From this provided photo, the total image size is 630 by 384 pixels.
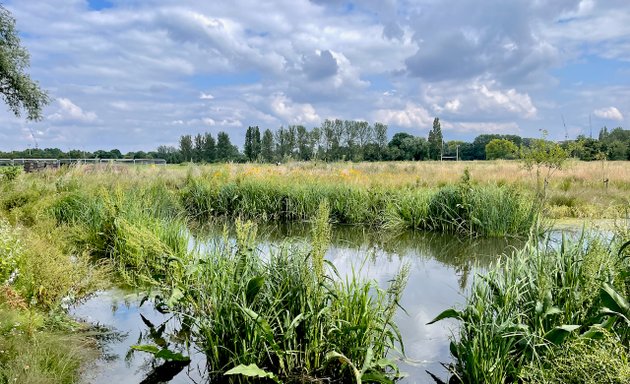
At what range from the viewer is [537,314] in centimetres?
333

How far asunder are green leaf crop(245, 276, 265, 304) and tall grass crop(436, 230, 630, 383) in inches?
54.9

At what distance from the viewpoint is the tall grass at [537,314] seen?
3.17 metres

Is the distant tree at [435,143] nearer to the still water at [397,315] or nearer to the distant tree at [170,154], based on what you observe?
the distant tree at [170,154]

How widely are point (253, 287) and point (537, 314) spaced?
203 cm

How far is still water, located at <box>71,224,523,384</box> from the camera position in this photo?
3.90 m

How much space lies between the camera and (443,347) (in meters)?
4.36

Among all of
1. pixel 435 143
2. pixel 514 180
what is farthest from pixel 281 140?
pixel 514 180

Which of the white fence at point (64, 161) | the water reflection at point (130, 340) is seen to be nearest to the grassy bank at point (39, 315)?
the water reflection at point (130, 340)

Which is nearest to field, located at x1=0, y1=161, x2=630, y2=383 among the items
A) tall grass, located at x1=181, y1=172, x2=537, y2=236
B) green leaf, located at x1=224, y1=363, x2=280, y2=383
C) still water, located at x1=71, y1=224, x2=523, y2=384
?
green leaf, located at x1=224, y1=363, x2=280, y2=383

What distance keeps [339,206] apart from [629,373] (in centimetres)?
1013

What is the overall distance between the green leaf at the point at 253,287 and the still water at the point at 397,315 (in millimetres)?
734

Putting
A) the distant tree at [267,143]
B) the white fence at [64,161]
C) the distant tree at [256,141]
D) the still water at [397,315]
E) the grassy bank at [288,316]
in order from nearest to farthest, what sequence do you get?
1. the grassy bank at [288,316]
2. the still water at [397,315]
3. the white fence at [64,161]
4. the distant tree at [267,143]
5. the distant tree at [256,141]

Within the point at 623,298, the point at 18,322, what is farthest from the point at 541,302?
the point at 18,322

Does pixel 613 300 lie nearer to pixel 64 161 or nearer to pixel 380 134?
pixel 64 161
